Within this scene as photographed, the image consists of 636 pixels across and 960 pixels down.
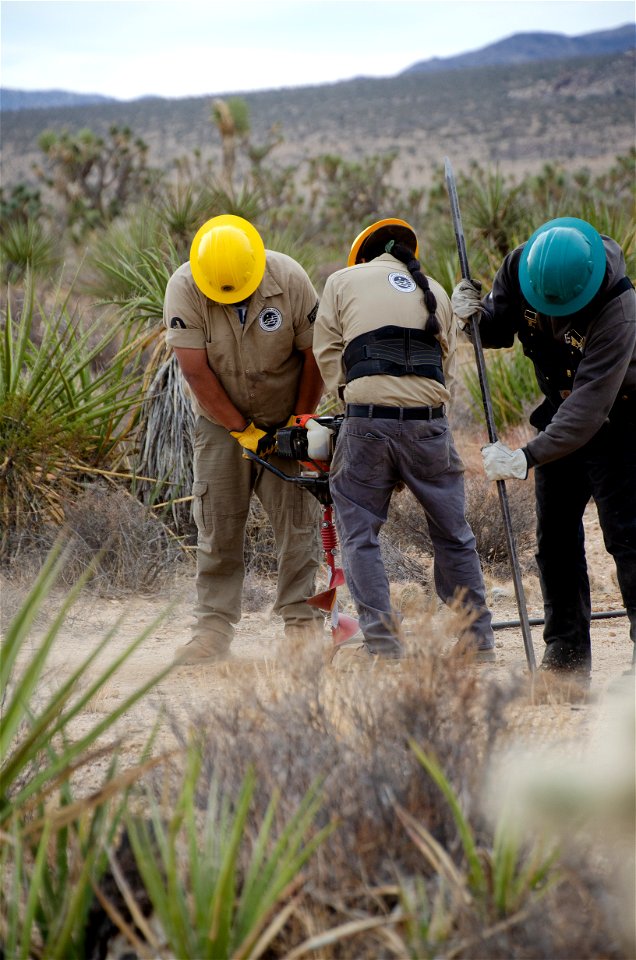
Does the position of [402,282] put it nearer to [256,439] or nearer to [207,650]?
[256,439]

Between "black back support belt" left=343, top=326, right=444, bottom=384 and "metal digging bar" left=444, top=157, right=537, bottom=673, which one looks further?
"metal digging bar" left=444, top=157, right=537, bottom=673

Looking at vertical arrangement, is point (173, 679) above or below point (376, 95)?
below

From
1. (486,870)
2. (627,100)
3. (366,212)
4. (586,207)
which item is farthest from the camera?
(627,100)

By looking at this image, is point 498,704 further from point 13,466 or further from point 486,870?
point 13,466

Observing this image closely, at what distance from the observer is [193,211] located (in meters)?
10.4

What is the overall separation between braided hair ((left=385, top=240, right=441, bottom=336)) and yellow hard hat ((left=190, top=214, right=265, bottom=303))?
632 millimetres

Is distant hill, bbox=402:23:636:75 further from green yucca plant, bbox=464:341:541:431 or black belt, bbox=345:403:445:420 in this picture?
black belt, bbox=345:403:445:420

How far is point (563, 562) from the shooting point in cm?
464

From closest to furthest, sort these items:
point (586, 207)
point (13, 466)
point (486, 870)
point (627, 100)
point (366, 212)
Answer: point (486, 870)
point (13, 466)
point (586, 207)
point (366, 212)
point (627, 100)

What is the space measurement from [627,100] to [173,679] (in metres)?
53.2

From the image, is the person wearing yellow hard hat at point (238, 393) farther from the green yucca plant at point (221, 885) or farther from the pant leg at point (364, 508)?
the green yucca plant at point (221, 885)

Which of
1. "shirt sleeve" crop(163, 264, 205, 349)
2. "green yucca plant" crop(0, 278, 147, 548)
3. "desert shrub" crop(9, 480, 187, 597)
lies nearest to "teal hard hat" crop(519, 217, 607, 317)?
"shirt sleeve" crop(163, 264, 205, 349)

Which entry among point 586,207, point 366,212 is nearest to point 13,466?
point 586,207

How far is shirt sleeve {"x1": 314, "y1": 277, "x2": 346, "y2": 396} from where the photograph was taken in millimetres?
4555
